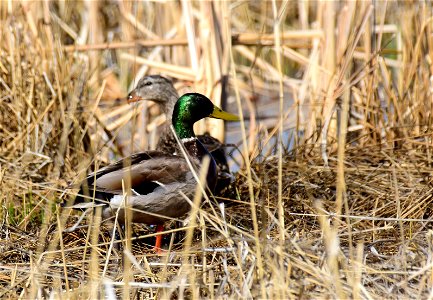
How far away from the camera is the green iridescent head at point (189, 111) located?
4953mm

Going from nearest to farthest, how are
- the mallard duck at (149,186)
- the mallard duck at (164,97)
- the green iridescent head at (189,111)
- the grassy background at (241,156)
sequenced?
the grassy background at (241,156) < the mallard duck at (149,186) < the green iridescent head at (189,111) < the mallard duck at (164,97)

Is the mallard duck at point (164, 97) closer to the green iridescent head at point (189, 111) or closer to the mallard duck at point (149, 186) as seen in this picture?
the green iridescent head at point (189, 111)

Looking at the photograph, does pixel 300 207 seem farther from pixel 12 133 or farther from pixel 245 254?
pixel 12 133

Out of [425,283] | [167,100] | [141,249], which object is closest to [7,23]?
[167,100]

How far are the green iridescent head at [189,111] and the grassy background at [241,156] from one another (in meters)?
0.38

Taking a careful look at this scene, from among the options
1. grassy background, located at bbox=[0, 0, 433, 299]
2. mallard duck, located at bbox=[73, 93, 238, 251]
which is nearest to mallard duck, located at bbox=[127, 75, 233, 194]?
grassy background, located at bbox=[0, 0, 433, 299]

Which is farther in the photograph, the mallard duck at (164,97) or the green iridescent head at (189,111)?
the mallard duck at (164,97)

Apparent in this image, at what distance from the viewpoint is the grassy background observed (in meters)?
3.55

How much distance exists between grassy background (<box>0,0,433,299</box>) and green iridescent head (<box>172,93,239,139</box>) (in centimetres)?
38

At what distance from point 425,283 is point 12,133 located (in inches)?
127

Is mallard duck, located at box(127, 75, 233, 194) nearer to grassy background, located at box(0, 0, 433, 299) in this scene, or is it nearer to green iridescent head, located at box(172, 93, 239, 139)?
grassy background, located at box(0, 0, 433, 299)

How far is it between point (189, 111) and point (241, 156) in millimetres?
1087

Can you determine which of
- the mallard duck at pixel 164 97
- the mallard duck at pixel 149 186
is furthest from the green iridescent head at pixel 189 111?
the mallard duck at pixel 164 97

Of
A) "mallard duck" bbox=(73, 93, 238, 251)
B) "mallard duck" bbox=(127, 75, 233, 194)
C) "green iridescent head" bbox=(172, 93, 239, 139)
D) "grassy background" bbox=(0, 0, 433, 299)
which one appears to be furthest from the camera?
"mallard duck" bbox=(127, 75, 233, 194)
